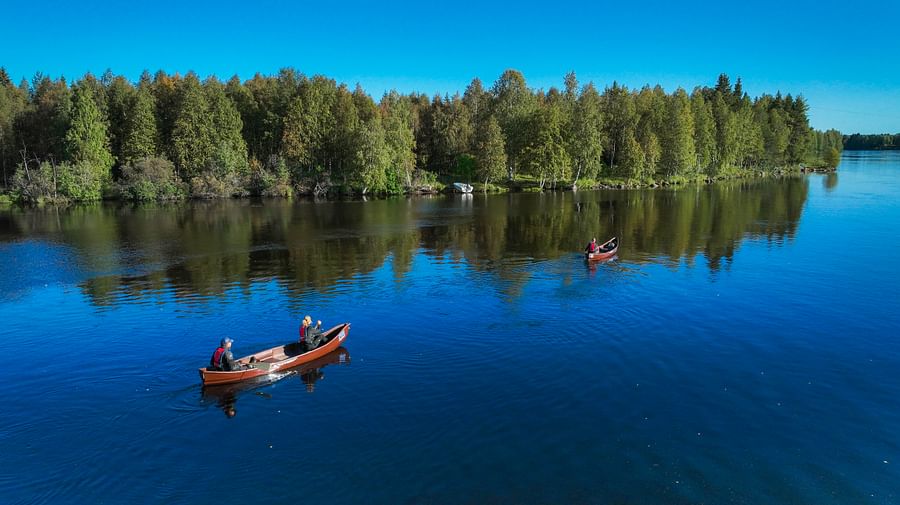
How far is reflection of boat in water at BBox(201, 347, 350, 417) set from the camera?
2194cm

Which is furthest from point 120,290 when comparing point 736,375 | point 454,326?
point 736,375

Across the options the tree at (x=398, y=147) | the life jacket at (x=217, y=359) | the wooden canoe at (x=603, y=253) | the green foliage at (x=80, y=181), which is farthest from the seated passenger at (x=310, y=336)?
the green foliage at (x=80, y=181)

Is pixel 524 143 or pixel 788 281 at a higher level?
pixel 524 143

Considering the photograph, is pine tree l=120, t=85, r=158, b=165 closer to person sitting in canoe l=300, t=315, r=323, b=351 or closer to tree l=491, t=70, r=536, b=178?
tree l=491, t=70, r=536, b=178

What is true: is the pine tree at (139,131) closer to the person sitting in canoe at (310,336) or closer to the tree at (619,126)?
the tree at (619,126)

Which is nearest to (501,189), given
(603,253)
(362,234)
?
(362,234)

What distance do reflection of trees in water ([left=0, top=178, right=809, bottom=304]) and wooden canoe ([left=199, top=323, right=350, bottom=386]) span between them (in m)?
12.1

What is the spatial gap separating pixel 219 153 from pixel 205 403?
96.7 metres

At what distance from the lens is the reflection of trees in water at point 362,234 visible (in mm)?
42938

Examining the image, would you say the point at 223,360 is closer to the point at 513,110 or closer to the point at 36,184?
the point at 36,184

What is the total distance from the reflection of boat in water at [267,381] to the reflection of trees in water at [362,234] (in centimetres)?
1271

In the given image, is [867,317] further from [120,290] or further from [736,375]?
[120,290]

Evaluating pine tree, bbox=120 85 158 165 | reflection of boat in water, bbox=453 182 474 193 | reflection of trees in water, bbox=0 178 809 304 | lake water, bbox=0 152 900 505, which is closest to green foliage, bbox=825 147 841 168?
reflection of trees in water, bbox=0 178 809 304

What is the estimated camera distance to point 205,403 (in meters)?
21.6
